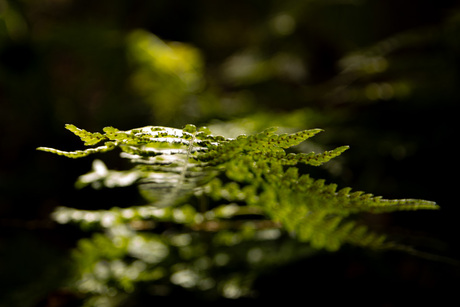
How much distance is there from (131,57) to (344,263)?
2.01 m

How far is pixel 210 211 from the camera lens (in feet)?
4.32

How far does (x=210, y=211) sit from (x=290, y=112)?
A: 4.49 ft

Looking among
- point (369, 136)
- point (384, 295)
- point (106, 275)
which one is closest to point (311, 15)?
point (369, 136)

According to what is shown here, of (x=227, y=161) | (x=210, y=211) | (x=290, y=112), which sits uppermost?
(x=290, y=112)

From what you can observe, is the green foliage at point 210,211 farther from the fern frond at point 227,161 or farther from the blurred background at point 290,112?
the blurred background at point 290,112

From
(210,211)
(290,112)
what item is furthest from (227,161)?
(290,112)

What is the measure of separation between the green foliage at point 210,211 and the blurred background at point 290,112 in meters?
0.11

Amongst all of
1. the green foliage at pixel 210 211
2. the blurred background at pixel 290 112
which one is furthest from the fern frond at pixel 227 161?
the blurred background at pixel 290 112

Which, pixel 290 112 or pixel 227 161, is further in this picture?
pixel 290 112

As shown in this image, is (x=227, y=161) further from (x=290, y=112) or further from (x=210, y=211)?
(x=290, y=112)

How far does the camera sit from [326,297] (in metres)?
1.23

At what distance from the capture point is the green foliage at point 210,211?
67 centimetres

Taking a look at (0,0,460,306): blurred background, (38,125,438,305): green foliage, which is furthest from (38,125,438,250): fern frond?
(0,0,460,306): blurred background

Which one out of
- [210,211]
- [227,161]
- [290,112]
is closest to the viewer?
[227,161]
